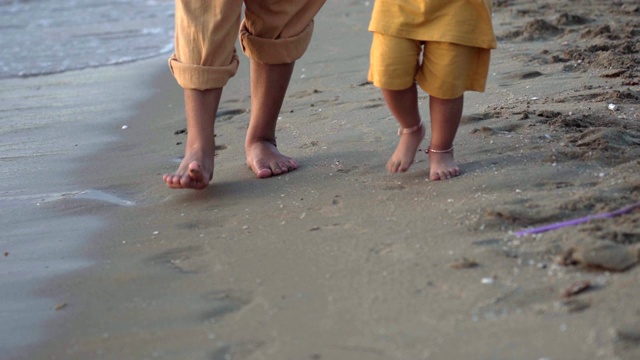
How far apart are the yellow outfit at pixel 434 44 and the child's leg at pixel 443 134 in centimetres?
5

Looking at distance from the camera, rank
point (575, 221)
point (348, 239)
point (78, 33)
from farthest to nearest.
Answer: point (78, 33)
point (348, 239)
point (575, 221)

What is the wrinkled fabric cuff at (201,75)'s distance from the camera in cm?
309

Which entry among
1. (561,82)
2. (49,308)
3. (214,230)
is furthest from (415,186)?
(561,82)

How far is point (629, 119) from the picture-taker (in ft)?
11.2

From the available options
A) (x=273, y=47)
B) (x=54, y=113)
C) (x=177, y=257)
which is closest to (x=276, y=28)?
(x=273, y=47)

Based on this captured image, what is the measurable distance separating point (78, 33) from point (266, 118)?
479cm

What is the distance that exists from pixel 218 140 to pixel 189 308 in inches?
72.5

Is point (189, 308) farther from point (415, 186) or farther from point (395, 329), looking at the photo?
point (415, 186)

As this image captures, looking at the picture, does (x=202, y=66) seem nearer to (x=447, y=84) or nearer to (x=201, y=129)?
(x=201, y=129)

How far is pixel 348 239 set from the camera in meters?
2.52

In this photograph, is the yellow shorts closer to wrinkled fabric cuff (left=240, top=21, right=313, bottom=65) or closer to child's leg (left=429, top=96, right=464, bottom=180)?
child's leg (left=429, top=96, right=464, bottom=180)

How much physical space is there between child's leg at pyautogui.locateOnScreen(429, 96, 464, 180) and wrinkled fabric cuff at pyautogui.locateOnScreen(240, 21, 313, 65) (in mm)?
623

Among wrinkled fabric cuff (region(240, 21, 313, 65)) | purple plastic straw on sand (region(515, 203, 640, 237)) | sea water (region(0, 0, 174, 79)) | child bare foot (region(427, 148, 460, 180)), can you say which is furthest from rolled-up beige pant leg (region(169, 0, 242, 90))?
sea water (region(0, 0, 174, 79))

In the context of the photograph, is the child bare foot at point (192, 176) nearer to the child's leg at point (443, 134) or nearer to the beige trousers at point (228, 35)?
the beige trousers at point (228, 35)
